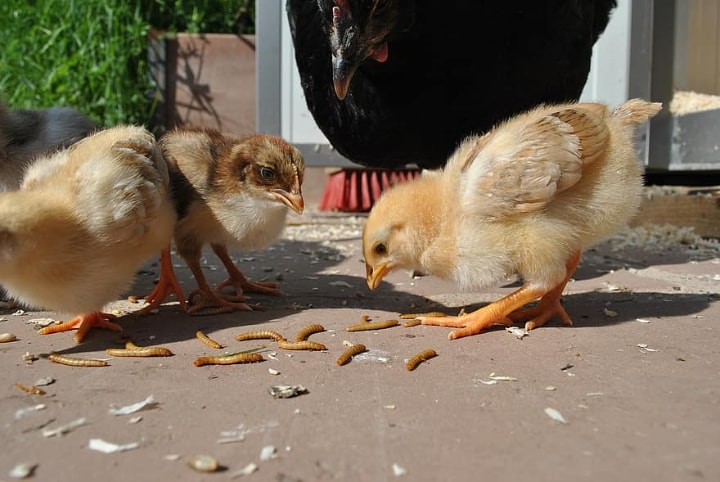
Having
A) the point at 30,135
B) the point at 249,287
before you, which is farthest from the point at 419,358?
the point at 30,135

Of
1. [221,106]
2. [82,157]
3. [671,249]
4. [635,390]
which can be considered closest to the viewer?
[635,390]

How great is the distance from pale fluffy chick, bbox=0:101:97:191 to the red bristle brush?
3579 mm

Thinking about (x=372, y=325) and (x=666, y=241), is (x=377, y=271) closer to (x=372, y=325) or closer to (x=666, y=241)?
(x=372, y=325)

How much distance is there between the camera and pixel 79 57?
18.4ft

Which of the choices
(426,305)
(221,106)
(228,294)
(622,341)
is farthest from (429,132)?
(221,106)

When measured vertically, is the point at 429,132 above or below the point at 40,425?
above

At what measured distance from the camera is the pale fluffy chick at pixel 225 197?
230 cm

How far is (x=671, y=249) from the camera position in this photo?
12.7ft

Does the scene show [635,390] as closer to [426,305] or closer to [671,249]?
[426,305]

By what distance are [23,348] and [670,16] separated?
4.54m

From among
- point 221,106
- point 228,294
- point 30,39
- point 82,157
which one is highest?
point 30,39

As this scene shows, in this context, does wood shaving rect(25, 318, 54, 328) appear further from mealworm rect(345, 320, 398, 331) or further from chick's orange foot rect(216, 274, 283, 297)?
mealworm rect(345, 320, 398, 331)

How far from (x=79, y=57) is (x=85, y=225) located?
14.8ft

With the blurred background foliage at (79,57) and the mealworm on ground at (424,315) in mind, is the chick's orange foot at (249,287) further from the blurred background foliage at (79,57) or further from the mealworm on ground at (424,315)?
the blurred background foliage at (79,57)
